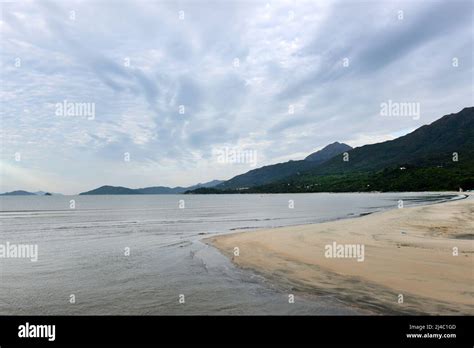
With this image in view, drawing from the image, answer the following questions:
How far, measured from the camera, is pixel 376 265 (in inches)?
743

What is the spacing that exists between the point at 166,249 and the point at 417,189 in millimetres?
192234

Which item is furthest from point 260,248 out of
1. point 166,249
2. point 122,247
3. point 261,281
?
point 122,247

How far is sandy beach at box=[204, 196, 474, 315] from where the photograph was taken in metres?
13.0

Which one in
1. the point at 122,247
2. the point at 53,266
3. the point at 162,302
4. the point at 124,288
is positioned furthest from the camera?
the point at 122,247

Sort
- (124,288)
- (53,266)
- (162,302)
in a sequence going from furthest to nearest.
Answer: (53,266) < (124,288) < (162,302)

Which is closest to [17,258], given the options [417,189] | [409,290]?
[409,290]

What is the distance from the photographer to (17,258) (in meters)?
24.7

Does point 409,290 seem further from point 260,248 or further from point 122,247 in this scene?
point 122,247

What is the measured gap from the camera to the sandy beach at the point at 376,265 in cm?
1303
